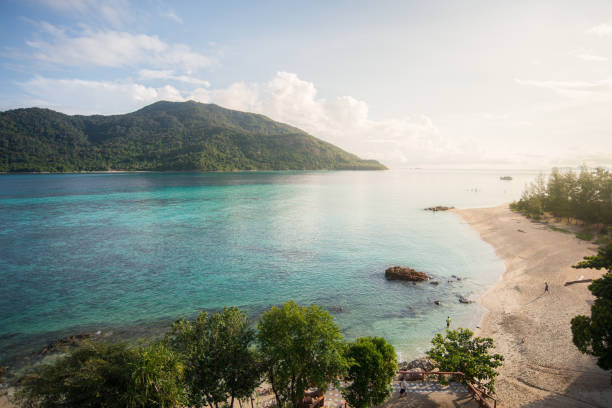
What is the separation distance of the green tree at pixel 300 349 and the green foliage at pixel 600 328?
50.6ft

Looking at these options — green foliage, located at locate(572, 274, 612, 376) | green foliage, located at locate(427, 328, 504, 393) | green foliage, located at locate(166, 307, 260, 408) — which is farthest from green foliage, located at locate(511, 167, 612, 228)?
green foliage, located at locate(166, 307, 260, 408)

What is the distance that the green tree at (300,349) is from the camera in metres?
15.7

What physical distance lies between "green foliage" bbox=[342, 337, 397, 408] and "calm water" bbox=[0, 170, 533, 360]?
32.9ft

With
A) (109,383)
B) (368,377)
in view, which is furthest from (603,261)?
(109,383)

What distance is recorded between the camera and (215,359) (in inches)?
631

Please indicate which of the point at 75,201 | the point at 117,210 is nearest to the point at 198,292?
the point at 117,210

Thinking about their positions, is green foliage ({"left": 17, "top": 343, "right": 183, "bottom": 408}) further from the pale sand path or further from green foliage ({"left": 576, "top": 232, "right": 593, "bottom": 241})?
green foliage ({"left": 576, "top": 232, "right": 593, "bottom": 241})

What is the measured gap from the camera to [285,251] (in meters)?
55.1

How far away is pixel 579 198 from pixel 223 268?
82.0 meters

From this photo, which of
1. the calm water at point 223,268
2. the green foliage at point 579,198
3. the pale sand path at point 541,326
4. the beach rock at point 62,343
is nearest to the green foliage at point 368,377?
the pale sand path at point 541,326

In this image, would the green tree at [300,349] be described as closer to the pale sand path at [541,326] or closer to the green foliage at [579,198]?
the pale sand path at [541,326]

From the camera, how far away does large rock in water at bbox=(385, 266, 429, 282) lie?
139ft

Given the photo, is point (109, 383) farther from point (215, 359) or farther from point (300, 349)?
point (300, 349)

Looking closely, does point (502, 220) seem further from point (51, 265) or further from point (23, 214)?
point (23, 214)
